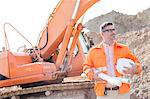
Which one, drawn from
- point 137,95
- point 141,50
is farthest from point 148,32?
point 137,95

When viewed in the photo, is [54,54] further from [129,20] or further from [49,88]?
[129,20]

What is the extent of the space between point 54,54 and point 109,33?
574 centimetres

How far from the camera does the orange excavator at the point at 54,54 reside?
9.55 m

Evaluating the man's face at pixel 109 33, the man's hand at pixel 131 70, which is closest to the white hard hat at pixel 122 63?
the man's hand at pixel 131 70

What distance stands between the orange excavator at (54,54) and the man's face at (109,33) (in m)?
4.73

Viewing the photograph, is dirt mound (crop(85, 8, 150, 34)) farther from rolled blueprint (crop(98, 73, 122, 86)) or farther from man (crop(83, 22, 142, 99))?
rolled blueprint (crop(98, 73, 122, 86))

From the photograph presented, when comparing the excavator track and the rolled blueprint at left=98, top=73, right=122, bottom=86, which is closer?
the rolled blueprint at left=98, top=73, right=122, bottom=86

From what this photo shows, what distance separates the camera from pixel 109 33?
468 centimetres

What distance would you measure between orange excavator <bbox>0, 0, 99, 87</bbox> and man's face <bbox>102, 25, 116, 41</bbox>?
15.5 feet

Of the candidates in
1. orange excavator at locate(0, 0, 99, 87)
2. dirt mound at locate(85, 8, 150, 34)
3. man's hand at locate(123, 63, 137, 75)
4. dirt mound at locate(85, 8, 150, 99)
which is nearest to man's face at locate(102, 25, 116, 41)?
man's hand at locate(123, 63, 137, 75)

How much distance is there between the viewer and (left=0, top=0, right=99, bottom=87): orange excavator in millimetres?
9547

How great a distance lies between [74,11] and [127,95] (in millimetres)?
5245

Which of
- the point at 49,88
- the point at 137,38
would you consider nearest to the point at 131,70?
the point at 49,88

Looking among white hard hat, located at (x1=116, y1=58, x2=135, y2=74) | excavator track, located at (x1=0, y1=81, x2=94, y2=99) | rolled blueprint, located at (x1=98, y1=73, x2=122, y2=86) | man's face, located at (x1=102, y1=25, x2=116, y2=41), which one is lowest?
excavator track, located at (x1=0, y1=81, x2=94, y2=99)
